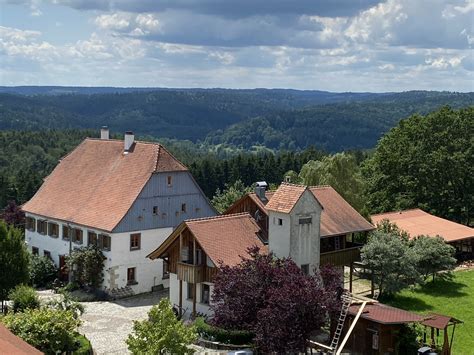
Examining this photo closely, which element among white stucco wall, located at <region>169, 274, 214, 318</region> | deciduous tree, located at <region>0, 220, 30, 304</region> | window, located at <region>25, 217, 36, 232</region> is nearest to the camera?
white stucco wall, located at <region>169, 274, 214, 318</region>

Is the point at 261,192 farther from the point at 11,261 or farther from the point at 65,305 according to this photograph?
the point at 11,261

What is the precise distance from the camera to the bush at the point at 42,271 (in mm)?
46531

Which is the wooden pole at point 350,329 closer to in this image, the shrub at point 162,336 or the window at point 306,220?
the window at point 306,220

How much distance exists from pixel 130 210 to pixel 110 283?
476 centimetres

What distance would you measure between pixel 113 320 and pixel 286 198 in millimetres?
11435

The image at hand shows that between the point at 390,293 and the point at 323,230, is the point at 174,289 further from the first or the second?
the point at 390,293

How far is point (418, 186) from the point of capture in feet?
212

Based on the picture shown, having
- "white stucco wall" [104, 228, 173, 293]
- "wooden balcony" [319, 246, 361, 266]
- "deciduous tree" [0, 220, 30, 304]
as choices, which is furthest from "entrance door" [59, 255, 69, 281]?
"wooden balcony" [319, 246, 361, 266]

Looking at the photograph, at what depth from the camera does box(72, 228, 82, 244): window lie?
151ft

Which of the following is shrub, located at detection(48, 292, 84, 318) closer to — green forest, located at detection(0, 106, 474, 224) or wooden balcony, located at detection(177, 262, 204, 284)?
wooden balcony, located at detection(177, 262, 204, 284)

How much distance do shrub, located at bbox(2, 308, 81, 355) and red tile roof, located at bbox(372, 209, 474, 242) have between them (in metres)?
30.4

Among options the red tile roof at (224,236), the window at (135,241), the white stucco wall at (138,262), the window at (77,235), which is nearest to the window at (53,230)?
the window at (77,235)

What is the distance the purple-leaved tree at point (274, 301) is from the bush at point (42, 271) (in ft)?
64.5

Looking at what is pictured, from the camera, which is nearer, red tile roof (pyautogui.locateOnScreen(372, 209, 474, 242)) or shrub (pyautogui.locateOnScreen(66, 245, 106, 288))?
shrub (pyautogui.locateOnScreen(66, 245, 106, 288))
